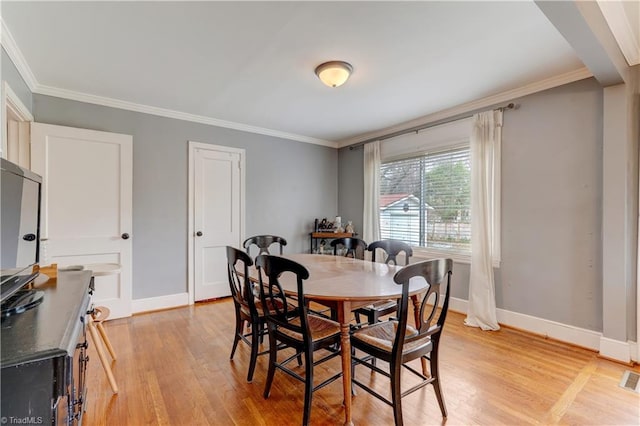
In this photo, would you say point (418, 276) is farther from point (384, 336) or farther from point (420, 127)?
point (420, 127)

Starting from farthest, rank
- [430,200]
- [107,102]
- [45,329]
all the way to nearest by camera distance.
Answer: [430,200], [107,102], [45,329]

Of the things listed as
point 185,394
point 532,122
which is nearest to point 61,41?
point 185,394

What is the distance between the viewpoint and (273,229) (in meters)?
4.64

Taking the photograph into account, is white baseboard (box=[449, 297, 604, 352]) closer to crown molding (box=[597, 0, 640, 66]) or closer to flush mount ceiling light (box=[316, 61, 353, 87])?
crown molding (box=[597, 0, 640, 66])

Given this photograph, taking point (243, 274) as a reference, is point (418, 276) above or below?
above

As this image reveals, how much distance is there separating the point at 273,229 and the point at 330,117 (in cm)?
187

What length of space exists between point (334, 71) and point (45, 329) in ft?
7.85

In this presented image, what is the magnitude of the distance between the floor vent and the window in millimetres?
1598

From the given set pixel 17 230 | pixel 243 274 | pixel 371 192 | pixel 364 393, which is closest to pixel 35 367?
pixel 17 230

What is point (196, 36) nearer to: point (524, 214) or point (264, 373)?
point (264, 373)

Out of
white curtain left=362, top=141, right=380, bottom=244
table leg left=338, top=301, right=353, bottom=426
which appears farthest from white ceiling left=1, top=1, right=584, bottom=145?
table leg left=338, top=301, right=353, bottom=426

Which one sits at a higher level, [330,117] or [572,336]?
[330,117]

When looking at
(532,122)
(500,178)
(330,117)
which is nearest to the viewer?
(532,122)

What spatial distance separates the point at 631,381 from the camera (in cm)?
213
